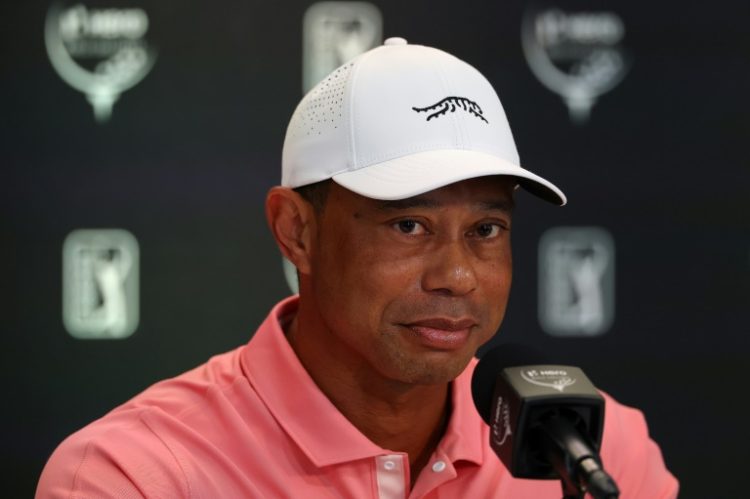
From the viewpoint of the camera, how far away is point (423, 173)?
1320 mm

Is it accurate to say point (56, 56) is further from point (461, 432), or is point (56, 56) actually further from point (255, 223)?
point (461, 432)

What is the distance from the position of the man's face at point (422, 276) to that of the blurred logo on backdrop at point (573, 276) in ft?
2.66

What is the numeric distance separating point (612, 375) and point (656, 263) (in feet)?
0.75

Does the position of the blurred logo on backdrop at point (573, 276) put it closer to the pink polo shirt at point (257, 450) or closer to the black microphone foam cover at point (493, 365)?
the pink polo shirt at point (257, 450)

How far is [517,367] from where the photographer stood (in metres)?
1.14

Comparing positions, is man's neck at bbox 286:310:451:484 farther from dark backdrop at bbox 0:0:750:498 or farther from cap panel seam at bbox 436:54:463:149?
dark backdrop at bbox 0:0:750:498

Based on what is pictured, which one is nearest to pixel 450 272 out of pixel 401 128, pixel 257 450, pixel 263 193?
pixel 401 128

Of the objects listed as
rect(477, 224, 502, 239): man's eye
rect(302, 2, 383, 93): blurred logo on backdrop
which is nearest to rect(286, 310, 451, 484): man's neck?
rect(477, 224, 502, 239): man's eye

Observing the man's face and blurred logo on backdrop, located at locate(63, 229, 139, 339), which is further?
blurred logo on backdrop, located at locate(63, 229, 139, 339)

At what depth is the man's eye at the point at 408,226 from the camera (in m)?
1.36

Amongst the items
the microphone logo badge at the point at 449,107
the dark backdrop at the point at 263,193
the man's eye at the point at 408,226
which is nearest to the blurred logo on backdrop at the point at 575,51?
the dark backdrop at the point at 263,193

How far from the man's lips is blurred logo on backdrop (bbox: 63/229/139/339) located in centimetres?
92

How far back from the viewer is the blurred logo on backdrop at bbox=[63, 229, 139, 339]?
212 cm

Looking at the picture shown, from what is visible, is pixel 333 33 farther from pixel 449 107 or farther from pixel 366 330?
pixel 366 330
